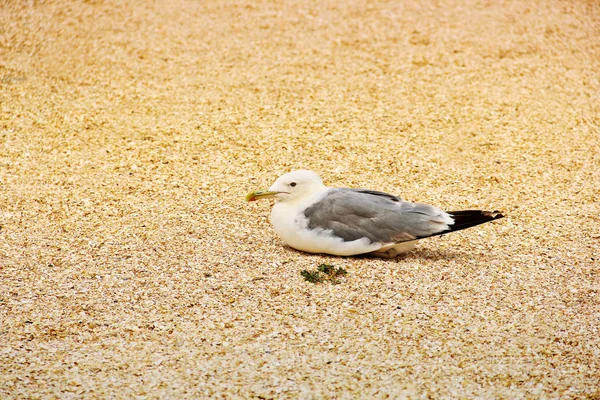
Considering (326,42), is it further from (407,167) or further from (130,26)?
(407,167)

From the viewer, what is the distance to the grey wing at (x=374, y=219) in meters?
3.84

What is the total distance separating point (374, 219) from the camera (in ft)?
12.7

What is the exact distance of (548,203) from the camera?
4.84 meters

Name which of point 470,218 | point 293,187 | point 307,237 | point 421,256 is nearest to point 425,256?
point 421,256

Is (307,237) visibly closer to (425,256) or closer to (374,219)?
(374,219)

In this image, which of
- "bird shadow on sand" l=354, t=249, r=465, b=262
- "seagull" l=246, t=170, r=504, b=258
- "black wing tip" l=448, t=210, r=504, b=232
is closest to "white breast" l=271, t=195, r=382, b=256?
"seagull" l=246, t=170, r=504, b=258

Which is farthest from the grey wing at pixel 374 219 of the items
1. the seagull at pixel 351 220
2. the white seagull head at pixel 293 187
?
the white seagull head at pixel 293 187

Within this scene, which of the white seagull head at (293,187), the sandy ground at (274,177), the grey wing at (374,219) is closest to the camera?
the sandy ground at (274,177)

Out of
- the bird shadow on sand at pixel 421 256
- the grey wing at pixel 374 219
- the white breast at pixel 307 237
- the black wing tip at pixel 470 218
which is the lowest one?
the bird shadow on sand at pixel 421 256

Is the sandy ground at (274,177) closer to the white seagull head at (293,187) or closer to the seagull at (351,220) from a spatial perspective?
the seagull at (351,220)

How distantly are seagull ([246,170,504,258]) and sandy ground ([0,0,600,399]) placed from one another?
11cm

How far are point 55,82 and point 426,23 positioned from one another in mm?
4116

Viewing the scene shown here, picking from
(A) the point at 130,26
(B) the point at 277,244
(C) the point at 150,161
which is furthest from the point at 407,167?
(A) the point at 130,26

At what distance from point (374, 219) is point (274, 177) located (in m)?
1.37
